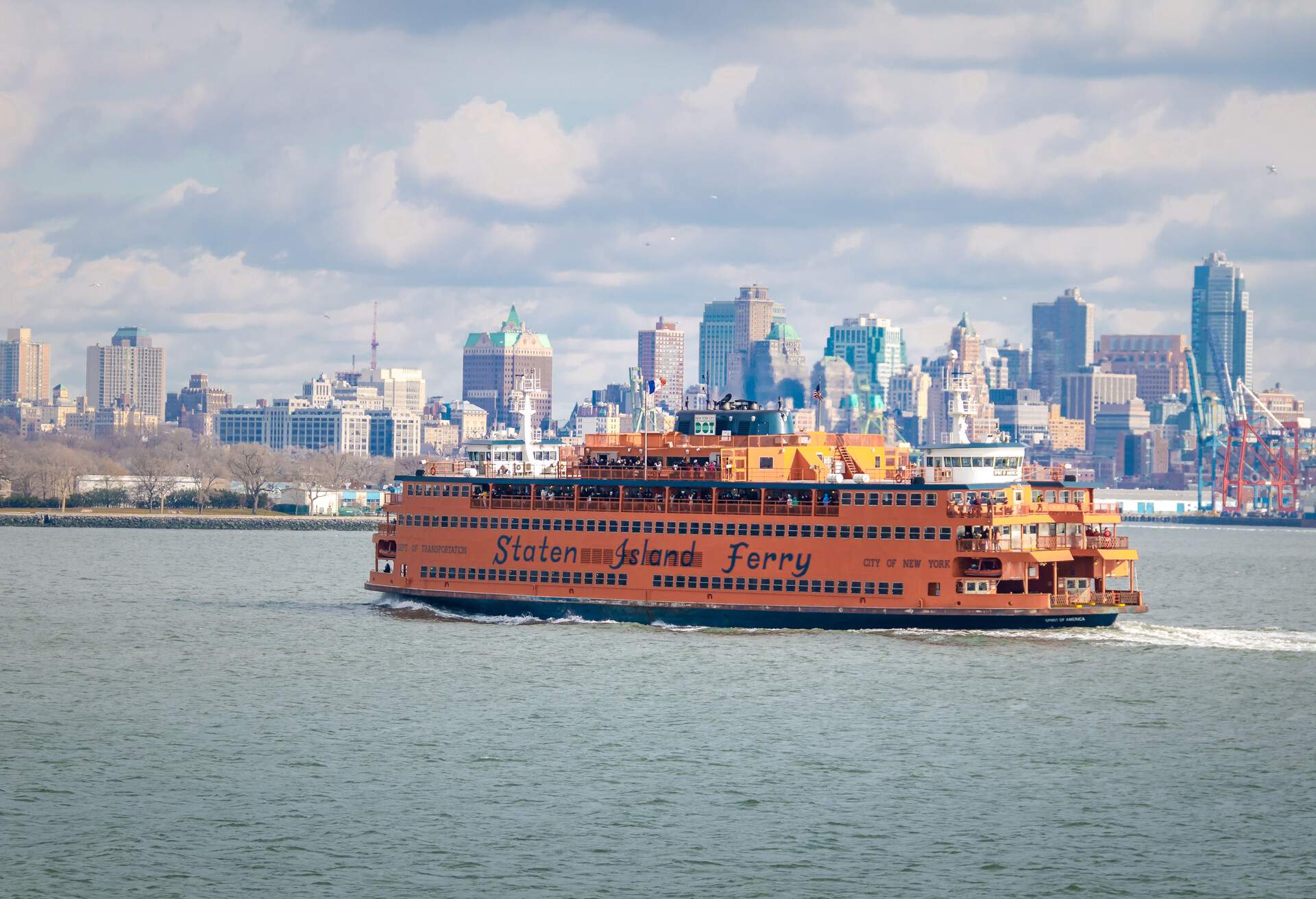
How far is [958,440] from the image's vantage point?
212ft

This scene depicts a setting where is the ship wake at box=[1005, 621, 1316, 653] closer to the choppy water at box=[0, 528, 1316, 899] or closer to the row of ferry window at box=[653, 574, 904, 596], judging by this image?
the choppy water at box=[0, 528, 1316, 899]

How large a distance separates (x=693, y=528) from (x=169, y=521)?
10939 cm

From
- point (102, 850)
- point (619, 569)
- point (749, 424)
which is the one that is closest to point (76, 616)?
point (619, 569)

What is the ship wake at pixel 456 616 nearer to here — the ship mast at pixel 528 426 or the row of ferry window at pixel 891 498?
the ship mast at pixel 528 426

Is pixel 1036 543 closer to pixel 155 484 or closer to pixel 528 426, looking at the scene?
pixel 528 426

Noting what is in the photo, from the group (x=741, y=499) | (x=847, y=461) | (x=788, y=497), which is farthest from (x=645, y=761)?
(x=847, y=461)

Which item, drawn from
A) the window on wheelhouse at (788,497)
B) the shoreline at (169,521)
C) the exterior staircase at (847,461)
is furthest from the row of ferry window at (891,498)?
the shoreline at (169,521)

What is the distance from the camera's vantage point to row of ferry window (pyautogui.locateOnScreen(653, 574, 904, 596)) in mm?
59719

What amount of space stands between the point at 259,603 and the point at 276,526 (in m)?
94.1

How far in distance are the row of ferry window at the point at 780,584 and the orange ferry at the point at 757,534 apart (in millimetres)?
52

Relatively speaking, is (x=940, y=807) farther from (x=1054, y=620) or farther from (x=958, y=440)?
(x=958, y=440)

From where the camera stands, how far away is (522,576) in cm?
6575

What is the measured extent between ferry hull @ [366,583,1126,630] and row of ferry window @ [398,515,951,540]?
239cm

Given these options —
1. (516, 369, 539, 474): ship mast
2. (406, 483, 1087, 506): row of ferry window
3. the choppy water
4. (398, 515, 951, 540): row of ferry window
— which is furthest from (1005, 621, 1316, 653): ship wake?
(516, 369, 539, 474): ship mast
